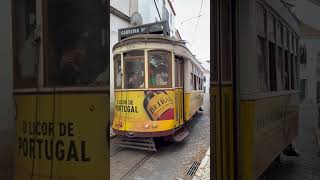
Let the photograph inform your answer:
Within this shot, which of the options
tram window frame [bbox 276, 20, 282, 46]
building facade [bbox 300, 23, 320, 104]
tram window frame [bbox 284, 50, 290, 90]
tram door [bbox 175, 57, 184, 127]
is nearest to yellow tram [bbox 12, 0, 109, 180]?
tram window frame [bbox 276, 20, 282, 46]

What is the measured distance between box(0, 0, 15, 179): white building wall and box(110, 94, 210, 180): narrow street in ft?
16.2

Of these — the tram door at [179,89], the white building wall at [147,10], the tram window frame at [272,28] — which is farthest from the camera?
the white building wall at [147,10]

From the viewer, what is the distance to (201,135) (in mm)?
12945

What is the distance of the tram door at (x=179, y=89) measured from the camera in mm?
10531

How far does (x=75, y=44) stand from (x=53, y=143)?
2.04 feet

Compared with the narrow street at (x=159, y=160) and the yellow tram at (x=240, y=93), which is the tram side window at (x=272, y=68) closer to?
the yellow tram at (x=240, y=93)

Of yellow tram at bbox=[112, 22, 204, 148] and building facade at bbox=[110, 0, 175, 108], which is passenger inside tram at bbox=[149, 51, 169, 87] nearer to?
yellow tram at bbox=[112, 22, 204, 148]

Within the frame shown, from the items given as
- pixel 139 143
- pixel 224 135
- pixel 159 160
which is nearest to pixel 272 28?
pixel 224 135

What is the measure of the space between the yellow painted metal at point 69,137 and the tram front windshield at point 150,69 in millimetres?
7291

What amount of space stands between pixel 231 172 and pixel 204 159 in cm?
452

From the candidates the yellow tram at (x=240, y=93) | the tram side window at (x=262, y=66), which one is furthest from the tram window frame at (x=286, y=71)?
the yellow tram at (x=240, y=93)

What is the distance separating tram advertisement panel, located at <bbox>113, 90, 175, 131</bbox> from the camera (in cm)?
997

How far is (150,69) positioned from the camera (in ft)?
33.0

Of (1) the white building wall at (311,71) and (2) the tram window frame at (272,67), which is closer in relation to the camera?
(2) the tram window frame at (272,67)
